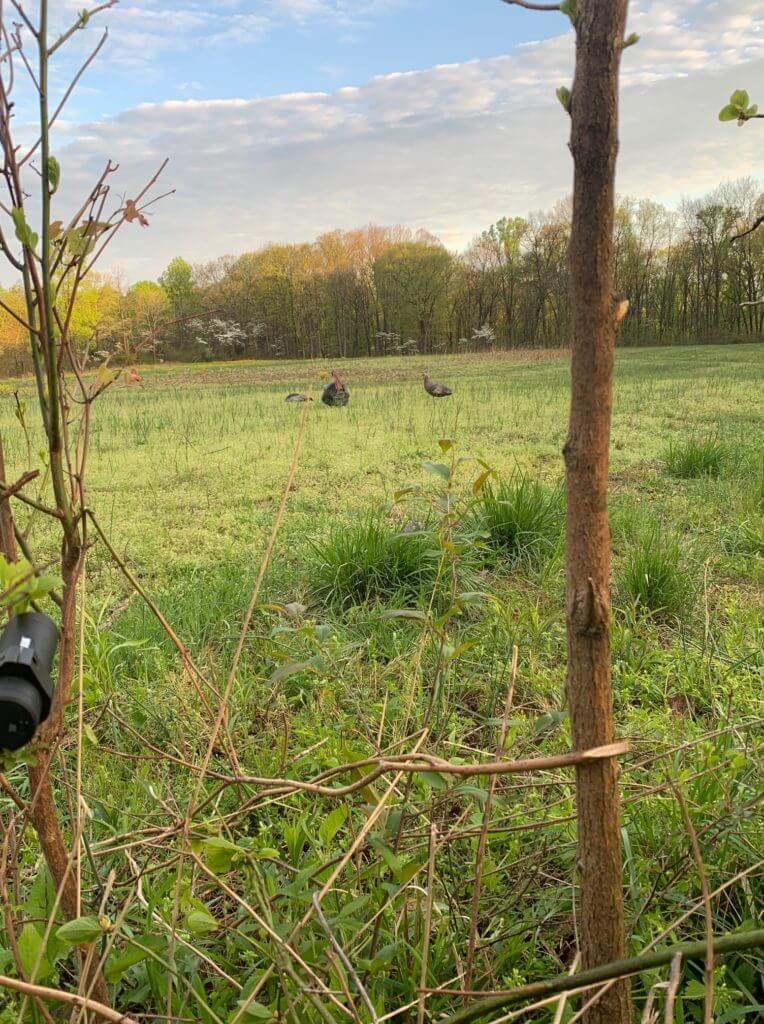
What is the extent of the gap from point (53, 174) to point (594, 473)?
2.25 ft

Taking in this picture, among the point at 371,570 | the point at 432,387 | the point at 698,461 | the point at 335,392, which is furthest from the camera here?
the point at 698,461

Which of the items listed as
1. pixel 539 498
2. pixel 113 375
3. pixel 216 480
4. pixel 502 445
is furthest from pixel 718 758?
pixel 502 445

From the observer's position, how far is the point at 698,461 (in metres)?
4.44

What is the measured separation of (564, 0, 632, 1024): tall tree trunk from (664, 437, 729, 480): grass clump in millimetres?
4153

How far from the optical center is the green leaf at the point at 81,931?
0.63 metres

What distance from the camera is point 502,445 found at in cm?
594

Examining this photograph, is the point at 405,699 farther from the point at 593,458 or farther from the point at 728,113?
the point at 728,113

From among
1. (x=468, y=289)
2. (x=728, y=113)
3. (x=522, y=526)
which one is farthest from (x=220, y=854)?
(x=468, y=289)

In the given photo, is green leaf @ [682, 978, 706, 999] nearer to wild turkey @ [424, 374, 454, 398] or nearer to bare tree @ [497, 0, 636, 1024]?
bare tree @ [497, 0, 636, 1024]

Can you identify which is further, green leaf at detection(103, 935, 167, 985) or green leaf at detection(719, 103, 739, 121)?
green leaf at detection(719, 103, 739, 121)

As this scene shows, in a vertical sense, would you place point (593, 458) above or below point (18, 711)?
above

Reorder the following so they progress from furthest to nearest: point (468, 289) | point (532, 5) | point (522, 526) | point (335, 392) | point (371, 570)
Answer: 1. point (468, 289)
2. point (522, 526)
3. point (371, 570)
4. point (335, 392)
5. point (532, 5)

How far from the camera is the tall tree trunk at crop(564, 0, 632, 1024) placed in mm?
560

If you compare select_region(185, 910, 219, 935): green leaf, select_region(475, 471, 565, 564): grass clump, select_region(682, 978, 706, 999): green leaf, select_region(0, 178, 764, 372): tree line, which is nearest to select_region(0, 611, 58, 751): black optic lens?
select_region(185, 910, 219, 935): green leaf
